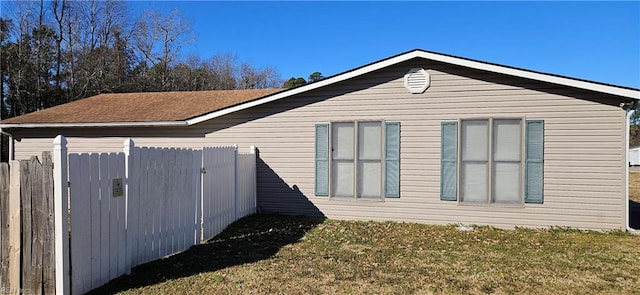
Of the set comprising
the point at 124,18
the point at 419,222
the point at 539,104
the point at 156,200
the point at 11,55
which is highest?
the point at 124,18

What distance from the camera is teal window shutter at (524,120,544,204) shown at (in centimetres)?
762

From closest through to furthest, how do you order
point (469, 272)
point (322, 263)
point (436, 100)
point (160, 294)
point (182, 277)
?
point (160, 294), point (182, 277), point (469, 272), point (322, 263), point (436, 100)

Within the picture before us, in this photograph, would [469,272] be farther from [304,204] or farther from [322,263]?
[304,204]

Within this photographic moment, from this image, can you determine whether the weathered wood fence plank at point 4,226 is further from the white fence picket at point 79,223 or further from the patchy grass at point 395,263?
the patchy grass at point 395,263

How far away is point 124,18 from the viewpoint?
103 feet

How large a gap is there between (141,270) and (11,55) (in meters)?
24.7

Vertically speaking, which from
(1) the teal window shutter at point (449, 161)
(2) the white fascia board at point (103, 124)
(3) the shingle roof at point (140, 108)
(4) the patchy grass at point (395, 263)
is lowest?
(4) the patchy grass at point (395, 263)

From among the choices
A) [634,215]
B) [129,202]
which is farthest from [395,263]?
[634,215]

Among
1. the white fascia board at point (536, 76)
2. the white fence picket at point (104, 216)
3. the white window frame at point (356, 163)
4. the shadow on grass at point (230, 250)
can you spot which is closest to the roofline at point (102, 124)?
the shadow on grass at point (230, 250)

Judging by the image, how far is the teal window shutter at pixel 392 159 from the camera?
8359mm

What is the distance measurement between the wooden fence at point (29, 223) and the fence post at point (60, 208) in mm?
57

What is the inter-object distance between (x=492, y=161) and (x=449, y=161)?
779 millimetres

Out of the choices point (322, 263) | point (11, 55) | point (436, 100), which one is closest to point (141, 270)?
point (322, 263)

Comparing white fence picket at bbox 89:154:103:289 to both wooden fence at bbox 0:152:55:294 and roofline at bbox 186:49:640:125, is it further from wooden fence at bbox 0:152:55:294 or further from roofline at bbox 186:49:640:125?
roofline at bbox 186:49:640:125
